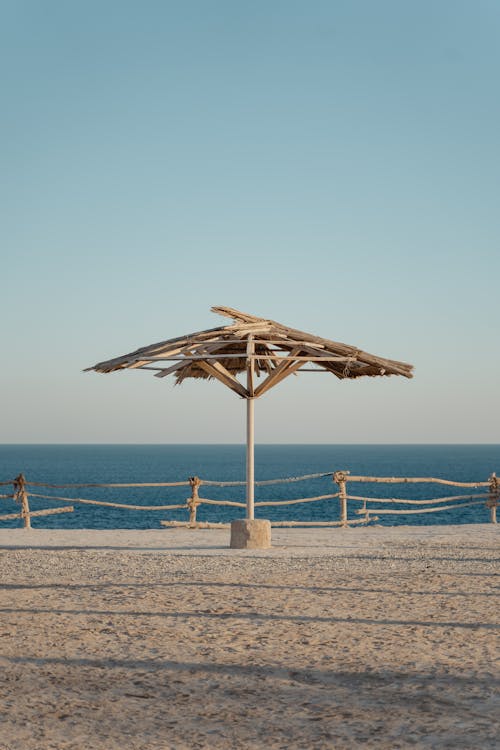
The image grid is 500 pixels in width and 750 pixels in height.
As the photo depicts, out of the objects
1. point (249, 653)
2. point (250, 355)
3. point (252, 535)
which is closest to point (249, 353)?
point (250, 355)

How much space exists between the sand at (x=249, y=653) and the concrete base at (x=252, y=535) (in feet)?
3.12

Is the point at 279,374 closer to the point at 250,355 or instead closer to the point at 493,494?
the point at 250,355

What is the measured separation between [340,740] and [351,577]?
481cm

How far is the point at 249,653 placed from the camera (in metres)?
5.62

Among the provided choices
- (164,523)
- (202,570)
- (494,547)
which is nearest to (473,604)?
(202,570)

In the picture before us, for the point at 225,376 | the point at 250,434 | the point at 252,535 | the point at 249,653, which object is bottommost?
the point at 249,653

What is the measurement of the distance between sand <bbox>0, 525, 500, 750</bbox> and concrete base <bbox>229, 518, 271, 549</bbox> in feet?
3.12

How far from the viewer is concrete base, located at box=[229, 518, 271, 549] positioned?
37.0 feet

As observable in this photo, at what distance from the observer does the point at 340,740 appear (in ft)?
13.2

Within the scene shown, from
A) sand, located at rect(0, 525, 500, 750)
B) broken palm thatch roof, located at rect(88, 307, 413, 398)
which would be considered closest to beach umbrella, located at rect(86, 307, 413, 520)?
broken palm thatch roof, located at rect(88, 307, 413, 398)

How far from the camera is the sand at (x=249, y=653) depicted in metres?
4.20

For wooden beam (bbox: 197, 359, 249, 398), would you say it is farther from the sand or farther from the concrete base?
the sand

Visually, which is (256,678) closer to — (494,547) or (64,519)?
(494,547)

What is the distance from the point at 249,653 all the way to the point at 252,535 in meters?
5.69
